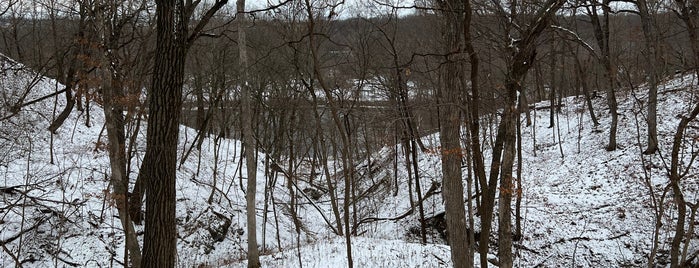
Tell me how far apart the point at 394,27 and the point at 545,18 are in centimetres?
1214

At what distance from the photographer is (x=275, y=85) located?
68.7 feet

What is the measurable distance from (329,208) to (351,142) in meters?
6.68

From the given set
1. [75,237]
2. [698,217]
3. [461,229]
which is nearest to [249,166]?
[461,229]

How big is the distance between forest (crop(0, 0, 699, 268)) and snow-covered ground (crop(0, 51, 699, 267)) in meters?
0.08

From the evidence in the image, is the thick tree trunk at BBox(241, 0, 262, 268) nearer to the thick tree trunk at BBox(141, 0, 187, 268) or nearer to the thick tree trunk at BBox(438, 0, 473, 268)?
the thick tree trunk at BBox(438, 0, 473, 268)

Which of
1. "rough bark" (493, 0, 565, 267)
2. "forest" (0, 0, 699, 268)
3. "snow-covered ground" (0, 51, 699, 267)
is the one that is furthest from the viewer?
"snow-covered ground" (0, 51, 699, 267)

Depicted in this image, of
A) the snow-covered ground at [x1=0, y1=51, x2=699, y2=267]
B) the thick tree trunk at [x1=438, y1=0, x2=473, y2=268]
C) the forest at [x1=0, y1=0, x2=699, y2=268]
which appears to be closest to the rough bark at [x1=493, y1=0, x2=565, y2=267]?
the forest at [x1=0, y1=0, x2=699, y2=268]

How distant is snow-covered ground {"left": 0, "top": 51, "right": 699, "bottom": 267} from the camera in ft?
40.1

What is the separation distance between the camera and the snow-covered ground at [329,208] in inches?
481

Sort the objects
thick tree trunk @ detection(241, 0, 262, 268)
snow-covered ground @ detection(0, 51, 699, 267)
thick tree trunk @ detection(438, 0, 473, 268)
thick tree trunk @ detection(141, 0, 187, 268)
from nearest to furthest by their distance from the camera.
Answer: thick tree trunk @ detection(141, 0, 187, 268)
thick tree trunk @ detection(438, 0, 473, 268)
thick tree trunk @ detection(241, 0, 262, 268)
snow-covered ground @ detection(0, 51, 699, 267)

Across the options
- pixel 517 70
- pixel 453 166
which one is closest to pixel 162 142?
pixel 517 70

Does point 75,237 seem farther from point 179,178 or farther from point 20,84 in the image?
point 20,84

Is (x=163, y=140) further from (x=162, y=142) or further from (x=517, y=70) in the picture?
(x=517, y=70)

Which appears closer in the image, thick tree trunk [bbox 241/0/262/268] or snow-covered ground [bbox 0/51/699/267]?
thick tree trunk [bbox 241/0/262/268]
